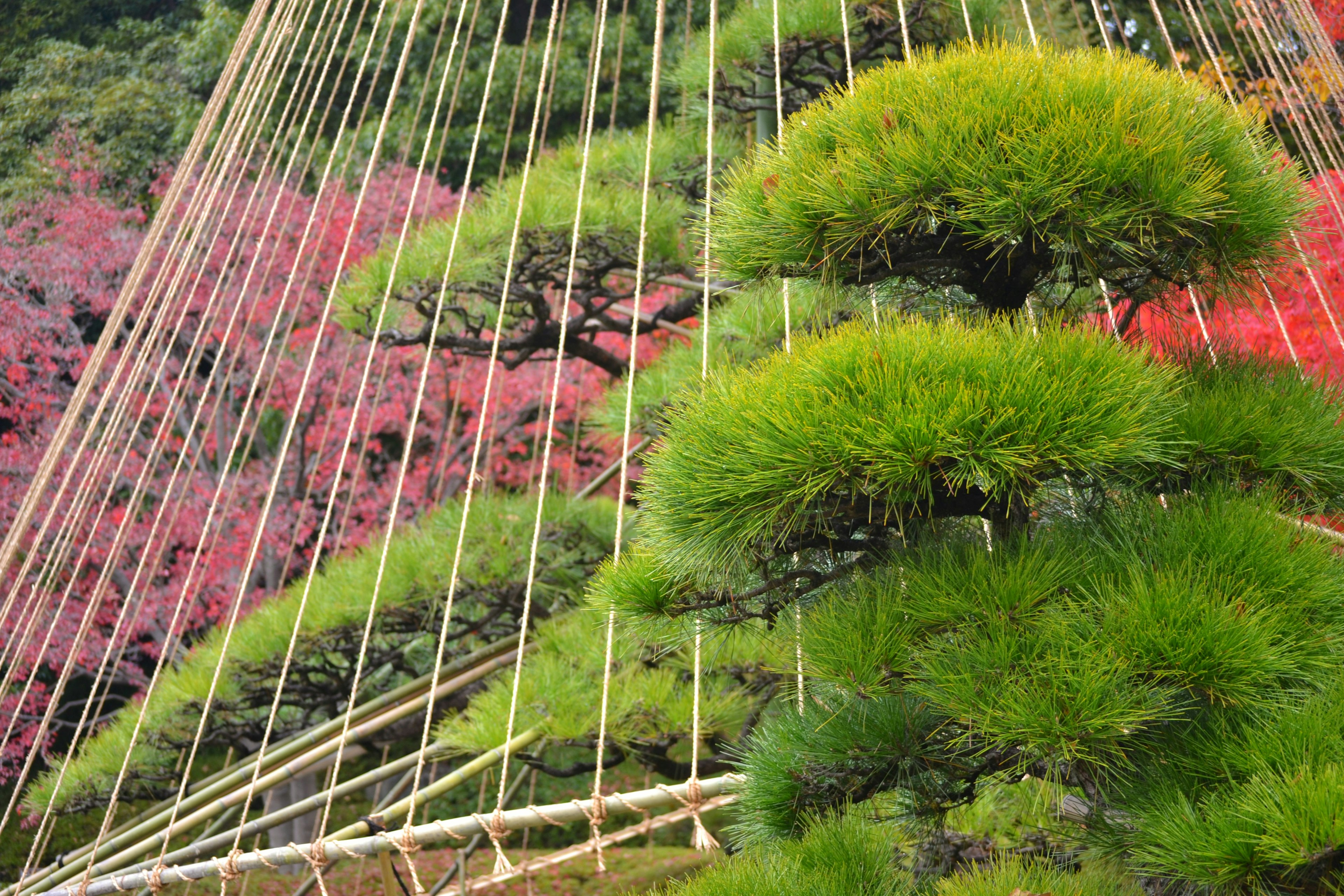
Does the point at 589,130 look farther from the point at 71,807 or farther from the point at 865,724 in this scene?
the point at 71,807

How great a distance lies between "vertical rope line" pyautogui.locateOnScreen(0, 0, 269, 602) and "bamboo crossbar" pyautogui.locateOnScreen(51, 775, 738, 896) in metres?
0.66

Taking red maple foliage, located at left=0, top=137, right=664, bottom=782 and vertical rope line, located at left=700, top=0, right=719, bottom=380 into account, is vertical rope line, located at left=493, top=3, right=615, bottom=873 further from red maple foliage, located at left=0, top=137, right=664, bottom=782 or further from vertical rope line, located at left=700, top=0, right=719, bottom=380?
red maple foliage, located at left=0, top=137, right=664, bottom=782

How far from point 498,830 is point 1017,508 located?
0.51 metres

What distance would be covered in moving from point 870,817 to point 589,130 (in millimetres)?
1054

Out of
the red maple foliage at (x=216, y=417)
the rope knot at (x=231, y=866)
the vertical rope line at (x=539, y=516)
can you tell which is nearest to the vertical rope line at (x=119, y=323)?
the vertical rope line at (x=539, y=516)

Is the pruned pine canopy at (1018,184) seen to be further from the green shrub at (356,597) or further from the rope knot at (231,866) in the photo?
the green shrub at (356,597)

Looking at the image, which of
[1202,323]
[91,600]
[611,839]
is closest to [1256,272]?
[1202,323]

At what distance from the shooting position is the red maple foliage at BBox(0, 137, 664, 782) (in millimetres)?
3766

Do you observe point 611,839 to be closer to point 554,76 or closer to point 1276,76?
point 554,76

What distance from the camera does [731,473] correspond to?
2.18 ft

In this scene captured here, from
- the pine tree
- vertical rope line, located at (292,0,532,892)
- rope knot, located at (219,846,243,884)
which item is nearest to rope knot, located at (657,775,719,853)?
the pine tree

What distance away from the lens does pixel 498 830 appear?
0.93 meters

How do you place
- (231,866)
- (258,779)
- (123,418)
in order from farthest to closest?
(123,418)
(258,779)
(231,866)

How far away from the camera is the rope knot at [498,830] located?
3.06 feet
